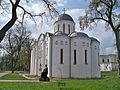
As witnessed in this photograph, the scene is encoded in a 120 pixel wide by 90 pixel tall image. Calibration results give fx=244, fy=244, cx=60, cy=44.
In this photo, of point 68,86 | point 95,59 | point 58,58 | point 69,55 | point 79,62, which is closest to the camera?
point 68,86

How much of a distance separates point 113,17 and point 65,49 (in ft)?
81.3

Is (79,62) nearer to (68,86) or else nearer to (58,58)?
(58,58)

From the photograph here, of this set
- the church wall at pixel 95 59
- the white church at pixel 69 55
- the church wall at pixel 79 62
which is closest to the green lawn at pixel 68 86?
the white church at pixel 69 55

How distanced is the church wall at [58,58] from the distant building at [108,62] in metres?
79.6

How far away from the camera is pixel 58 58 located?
52906mm

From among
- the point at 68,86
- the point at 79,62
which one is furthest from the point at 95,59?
the point at 68,86

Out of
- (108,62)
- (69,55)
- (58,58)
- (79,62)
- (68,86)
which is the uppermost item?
(108,62)

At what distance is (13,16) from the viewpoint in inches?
580

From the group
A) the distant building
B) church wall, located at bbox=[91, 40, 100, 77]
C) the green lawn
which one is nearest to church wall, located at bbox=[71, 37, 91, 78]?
church wall, located at bbox=[91, 40, 100, 77]

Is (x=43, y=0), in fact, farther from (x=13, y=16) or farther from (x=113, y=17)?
(x=113, y=17)

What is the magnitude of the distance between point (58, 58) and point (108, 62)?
297 ft

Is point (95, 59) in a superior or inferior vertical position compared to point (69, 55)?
inferior

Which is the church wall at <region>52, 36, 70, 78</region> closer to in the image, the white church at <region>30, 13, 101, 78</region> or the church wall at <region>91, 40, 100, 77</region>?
the white church at <region>30, 13, 101, 78</region>

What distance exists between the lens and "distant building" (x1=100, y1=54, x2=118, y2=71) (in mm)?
131875
